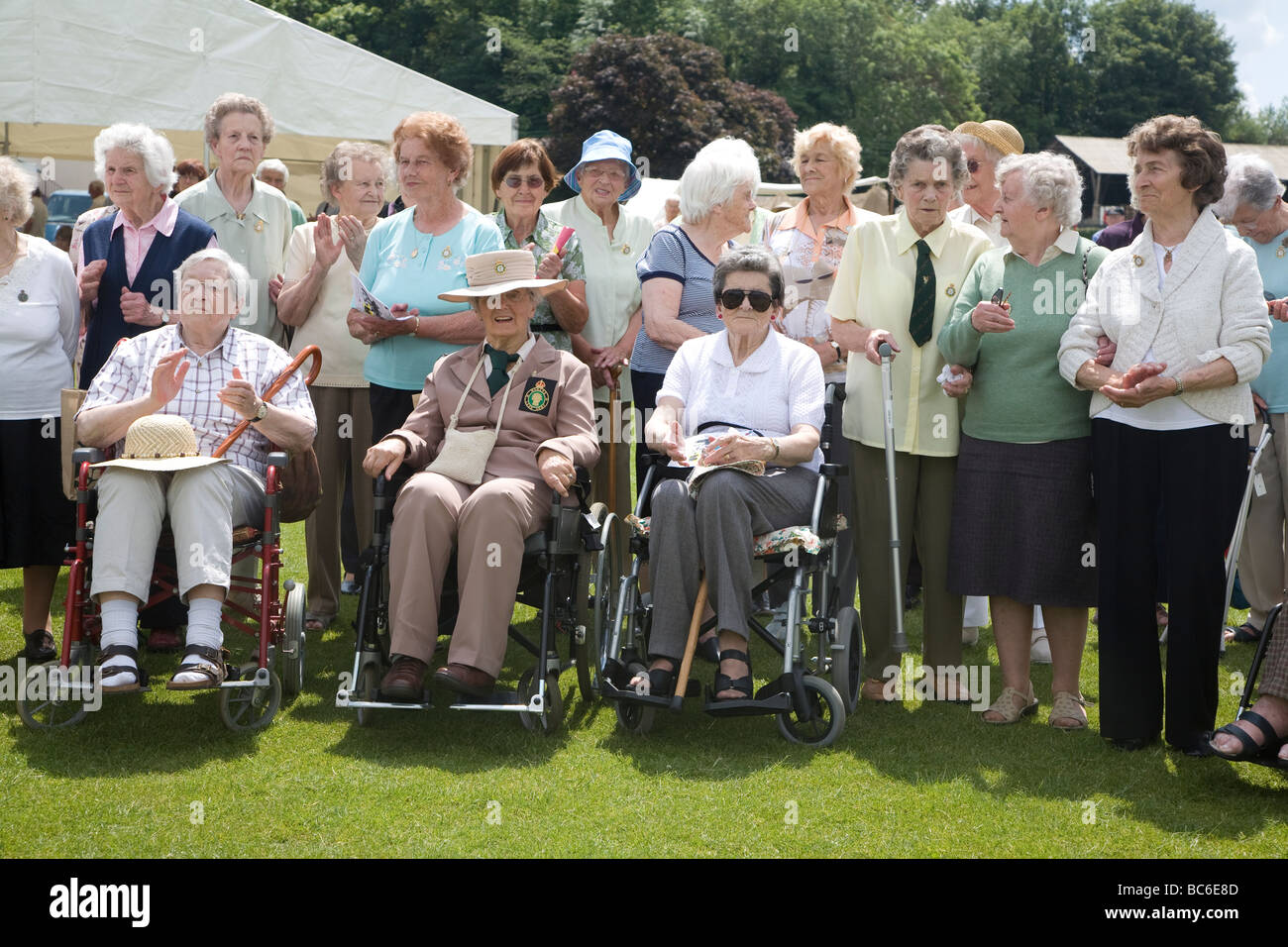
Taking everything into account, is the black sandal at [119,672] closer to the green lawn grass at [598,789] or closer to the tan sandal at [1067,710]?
the green lawn grass at [598,789]

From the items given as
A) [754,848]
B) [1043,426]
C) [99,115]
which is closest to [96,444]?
[754,848]

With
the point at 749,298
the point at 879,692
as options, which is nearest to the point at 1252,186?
the point at 749,298

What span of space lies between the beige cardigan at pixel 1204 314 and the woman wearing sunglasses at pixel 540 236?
7.55 feet

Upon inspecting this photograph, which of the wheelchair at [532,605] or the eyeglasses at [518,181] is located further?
the eyeglasses at [518,181]

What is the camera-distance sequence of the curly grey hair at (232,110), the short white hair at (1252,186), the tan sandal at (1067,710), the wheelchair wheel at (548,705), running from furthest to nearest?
1. the curly grey hair at (232,110)
2. the short white hair at (1252,186)
3. the tan sandal at (1067,710)
4. the wheelchair wheel at (548,705)

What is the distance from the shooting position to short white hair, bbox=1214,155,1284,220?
18.7 feet

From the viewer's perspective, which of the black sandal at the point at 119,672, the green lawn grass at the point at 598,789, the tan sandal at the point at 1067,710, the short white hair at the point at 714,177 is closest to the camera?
the green lawn grass at the point at 598,789

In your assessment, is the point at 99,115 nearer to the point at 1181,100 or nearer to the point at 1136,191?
the point at 1136,191

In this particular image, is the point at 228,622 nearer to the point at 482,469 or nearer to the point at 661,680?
the point at 482,469

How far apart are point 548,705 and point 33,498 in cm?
233

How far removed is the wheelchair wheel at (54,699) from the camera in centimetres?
443

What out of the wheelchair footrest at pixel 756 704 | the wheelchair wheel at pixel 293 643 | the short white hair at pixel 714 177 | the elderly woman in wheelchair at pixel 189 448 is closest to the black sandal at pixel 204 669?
the elderly woman in wheelchair at pixel 189 448

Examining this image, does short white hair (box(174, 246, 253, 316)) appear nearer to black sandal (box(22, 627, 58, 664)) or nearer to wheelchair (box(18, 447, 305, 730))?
wheelchair (box(18, 447, 305, 730))

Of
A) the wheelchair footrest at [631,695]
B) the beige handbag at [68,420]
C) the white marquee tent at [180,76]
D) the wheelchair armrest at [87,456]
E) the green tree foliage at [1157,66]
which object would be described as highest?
the green tree foliage at [1157,66]
